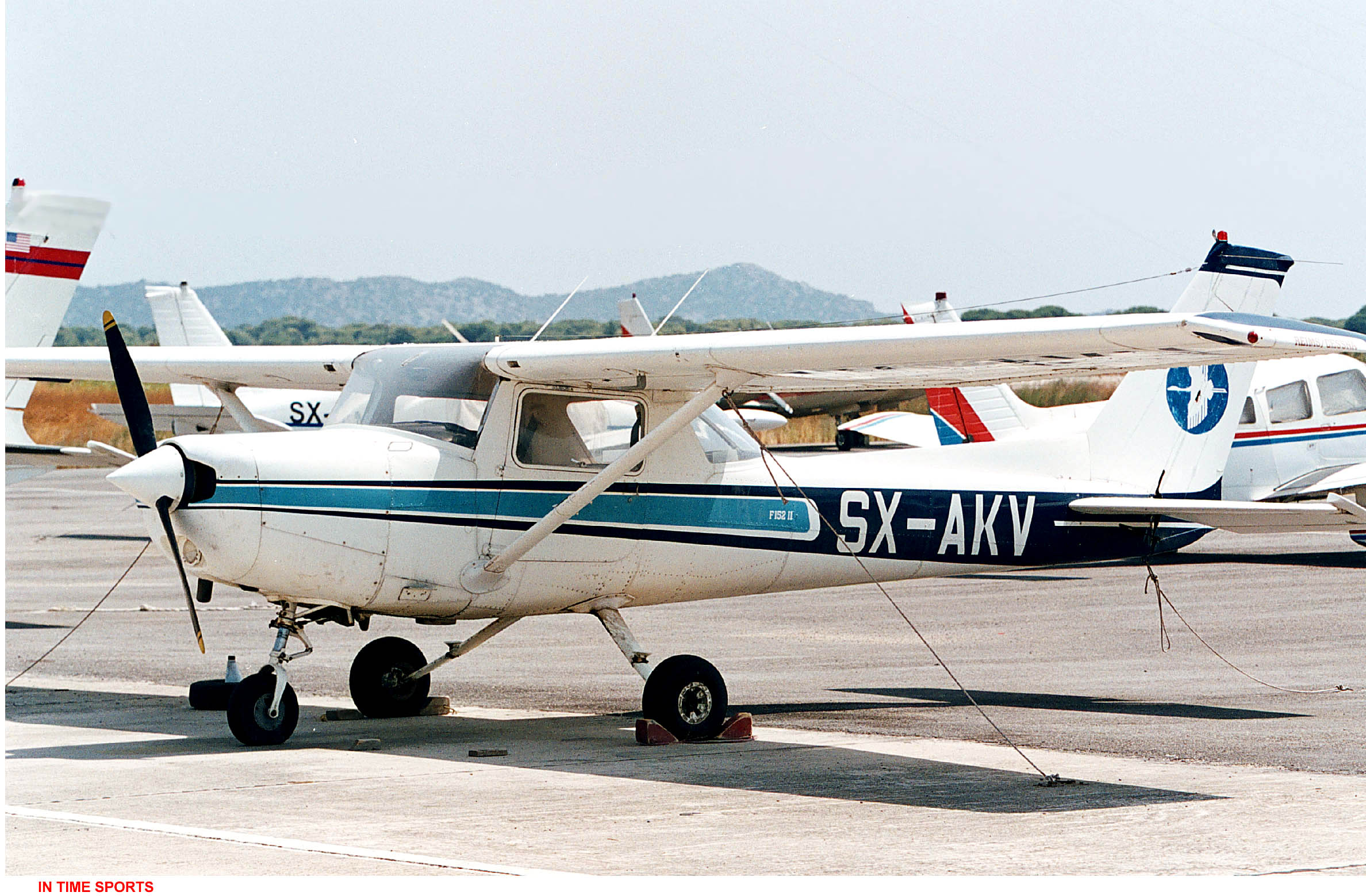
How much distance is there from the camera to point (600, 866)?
587 centimetres

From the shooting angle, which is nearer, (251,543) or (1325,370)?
(251,543)

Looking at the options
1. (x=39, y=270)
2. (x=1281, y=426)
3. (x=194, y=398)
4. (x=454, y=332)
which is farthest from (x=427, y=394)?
(x=194, y=398)

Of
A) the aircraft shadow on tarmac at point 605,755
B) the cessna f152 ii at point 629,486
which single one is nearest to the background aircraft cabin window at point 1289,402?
the cessna f152 ii at point 629,486

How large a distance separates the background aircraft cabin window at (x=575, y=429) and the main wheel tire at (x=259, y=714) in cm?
196

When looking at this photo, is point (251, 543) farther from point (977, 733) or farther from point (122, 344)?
point (977, 733)

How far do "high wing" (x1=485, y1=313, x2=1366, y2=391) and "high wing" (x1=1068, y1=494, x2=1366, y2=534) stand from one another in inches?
73.9

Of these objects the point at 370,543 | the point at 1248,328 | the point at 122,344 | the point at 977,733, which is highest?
the point at 122,344

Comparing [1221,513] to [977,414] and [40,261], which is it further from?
[40,261]

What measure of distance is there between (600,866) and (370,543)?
11.1ft

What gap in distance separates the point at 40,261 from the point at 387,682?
779cm

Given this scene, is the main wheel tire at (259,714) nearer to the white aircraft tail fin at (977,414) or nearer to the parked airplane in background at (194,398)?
the white aircraft tail fin at (977,414)

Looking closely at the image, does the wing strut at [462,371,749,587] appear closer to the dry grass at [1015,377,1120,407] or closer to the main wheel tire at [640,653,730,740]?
the main wheel tire at [640,653,730,740]

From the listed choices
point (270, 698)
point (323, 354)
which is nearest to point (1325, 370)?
point (323, 354)

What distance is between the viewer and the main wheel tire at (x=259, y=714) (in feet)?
29.3
